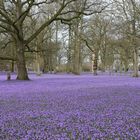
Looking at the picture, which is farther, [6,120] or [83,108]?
[83,108]

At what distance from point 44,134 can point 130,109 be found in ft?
12.3

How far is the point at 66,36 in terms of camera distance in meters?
53.2

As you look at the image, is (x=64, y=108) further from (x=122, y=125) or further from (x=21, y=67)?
(x=21, y=67)

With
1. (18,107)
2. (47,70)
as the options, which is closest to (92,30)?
(47,70)

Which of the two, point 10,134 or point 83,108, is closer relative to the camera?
point 10,134

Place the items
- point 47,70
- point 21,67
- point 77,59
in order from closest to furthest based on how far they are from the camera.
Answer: point 21,67
point 77,59
point 47,70

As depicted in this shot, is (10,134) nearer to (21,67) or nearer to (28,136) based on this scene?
A: (28,136)

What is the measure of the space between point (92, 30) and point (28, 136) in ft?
173

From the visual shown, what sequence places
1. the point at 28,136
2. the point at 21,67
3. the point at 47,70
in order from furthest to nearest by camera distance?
the point at 47,70
the point at 21,67
the point at 28,136

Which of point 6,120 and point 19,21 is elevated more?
point 19,21

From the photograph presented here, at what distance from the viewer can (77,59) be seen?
48.3 meters

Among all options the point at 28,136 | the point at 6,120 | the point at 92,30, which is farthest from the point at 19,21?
the point at 92,30

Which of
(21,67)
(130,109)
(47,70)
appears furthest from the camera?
(47,70)

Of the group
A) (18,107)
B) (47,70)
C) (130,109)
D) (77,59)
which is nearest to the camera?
(130,109)
